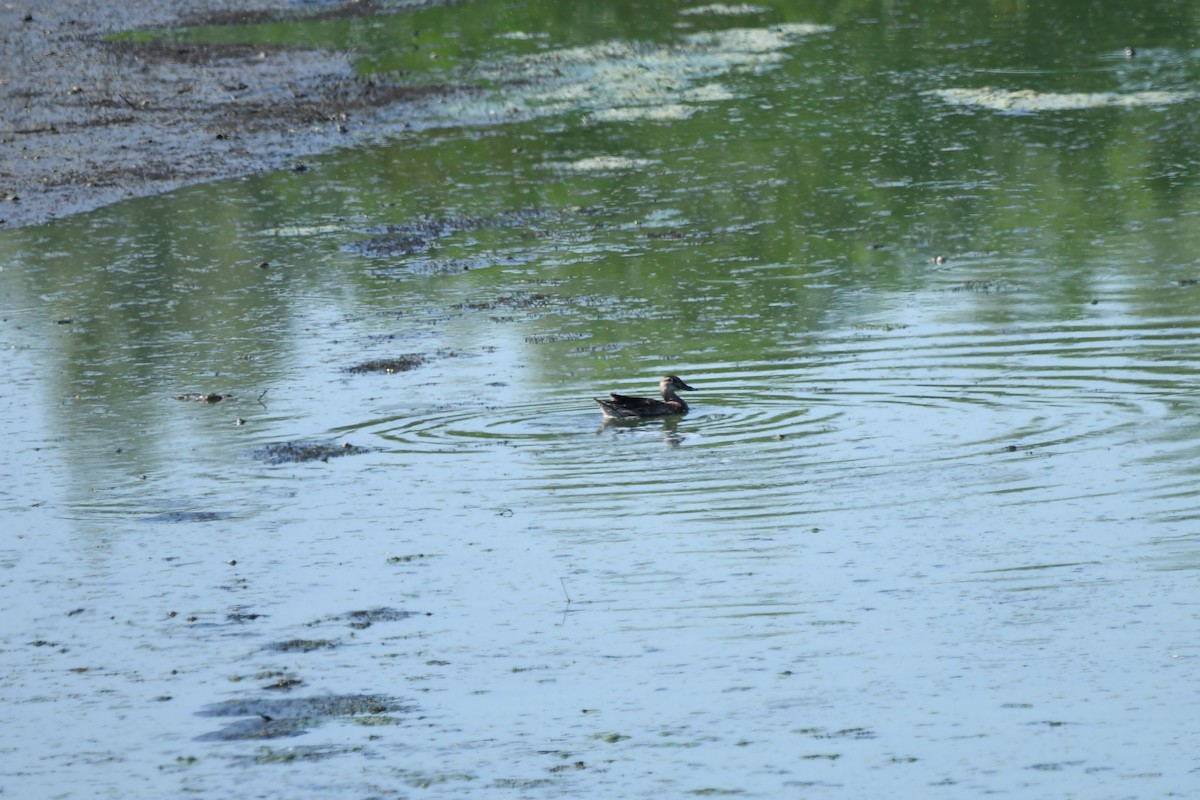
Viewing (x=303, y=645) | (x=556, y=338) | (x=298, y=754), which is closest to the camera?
(x=298, y=754)

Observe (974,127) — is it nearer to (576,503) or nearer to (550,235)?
(550,235)

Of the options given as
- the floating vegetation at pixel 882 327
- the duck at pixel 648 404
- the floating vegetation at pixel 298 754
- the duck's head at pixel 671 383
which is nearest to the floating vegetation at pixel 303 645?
the floating vegetation at pixel 298 754

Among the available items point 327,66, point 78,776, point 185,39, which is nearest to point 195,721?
point 78,776

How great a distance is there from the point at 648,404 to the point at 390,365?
2.77 metres

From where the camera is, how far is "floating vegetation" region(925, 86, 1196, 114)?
22.5 m

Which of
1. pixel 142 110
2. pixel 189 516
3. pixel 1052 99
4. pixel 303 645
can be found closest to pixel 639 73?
pixel 1052 99

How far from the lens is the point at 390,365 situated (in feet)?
47.9

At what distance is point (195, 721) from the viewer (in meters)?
8.12

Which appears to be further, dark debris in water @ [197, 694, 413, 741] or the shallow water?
dark debris in water @ [197, 694, 413, 741]

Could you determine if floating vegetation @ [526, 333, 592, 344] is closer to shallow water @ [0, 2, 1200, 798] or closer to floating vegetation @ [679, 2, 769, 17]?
shallow water @ [0, 2, 1200, 798]

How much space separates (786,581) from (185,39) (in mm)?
22614

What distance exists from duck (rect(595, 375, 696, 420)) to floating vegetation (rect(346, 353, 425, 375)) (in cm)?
206

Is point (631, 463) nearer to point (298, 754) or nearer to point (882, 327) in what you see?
point (882, 327)

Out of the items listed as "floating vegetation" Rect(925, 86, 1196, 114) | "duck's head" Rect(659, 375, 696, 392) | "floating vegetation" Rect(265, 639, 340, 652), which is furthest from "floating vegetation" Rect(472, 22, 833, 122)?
"floating vegetation" Rect(265, 639, 340, 652)
